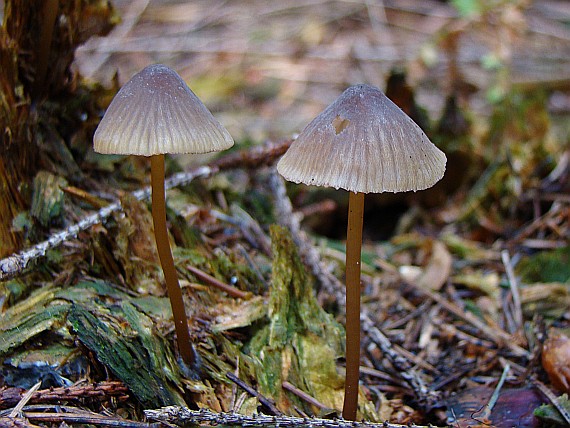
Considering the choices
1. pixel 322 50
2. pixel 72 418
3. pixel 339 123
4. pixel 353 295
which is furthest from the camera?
pixel 322 50

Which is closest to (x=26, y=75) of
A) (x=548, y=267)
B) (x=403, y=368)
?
(x=403, y=368)

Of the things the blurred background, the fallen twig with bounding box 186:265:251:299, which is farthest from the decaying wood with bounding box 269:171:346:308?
the blurred background

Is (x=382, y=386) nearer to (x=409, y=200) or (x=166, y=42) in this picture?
(x=409, y=200)

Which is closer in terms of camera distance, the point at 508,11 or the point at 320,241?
the point at 320,241

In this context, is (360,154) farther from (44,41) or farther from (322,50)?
(322,50)

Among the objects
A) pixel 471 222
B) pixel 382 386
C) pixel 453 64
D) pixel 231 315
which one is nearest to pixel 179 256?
pixel 231 315

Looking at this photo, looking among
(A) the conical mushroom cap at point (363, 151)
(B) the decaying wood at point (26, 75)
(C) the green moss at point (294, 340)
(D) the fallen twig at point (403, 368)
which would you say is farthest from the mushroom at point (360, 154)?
(B) the decaying wood at point (26, 75)
